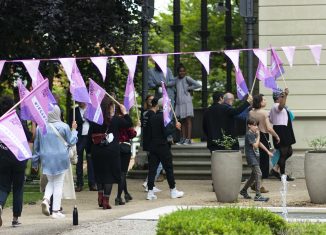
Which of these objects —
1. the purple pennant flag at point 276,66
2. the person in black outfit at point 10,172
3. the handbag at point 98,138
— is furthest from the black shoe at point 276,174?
the person in black outfit at point 10,172

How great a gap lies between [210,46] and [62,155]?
98.2 feet

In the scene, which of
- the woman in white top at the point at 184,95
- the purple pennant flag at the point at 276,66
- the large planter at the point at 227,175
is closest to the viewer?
the large planter at the point at 227,175

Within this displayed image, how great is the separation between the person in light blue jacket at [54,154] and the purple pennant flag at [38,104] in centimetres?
47

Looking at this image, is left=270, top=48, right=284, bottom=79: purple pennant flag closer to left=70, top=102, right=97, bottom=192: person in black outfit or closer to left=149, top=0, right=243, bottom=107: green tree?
left=70, top=102, right=97, bottom=192: person in black outfit

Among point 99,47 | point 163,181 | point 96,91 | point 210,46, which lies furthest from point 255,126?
point 210,46

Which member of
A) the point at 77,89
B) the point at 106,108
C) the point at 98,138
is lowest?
the point at 98,138

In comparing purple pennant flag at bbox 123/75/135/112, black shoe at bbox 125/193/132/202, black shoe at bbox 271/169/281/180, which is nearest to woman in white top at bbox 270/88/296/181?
black shoe at bbox 271/169/281/180

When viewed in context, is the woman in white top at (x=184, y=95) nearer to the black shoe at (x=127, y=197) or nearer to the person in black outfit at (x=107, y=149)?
the black shoe at (x=127, y=197)

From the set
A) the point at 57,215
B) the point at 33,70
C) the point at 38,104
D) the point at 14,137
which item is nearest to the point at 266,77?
the point at 33,70

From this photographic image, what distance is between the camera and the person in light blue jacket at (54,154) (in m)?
13.9

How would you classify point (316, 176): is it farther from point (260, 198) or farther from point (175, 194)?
point (175, 194)

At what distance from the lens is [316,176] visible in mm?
15188

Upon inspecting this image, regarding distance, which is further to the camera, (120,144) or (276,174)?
(276,174)

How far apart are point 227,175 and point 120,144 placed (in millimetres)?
1943
